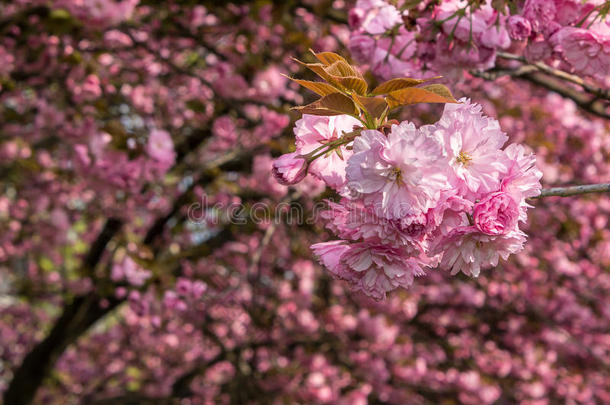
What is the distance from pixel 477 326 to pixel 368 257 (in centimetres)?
456

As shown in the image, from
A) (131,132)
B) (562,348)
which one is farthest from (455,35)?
(562,348)

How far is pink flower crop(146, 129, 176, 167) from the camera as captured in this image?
258 centimetres

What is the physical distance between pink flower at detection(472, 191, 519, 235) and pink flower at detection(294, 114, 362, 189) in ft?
0.78

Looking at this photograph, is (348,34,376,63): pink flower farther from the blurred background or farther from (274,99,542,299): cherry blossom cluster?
the blurred background

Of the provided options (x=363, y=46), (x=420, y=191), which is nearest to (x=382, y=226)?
(x=420, y=191)

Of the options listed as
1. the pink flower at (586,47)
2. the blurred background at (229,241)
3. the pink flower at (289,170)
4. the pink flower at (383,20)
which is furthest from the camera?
the blurred background at (229,241)

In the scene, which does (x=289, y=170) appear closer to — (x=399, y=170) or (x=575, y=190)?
(x=399, y=170)

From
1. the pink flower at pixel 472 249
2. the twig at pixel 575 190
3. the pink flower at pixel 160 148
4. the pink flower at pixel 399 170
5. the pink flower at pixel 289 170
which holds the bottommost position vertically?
the pink flower at pixel 160 148

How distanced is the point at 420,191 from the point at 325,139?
0.69ft

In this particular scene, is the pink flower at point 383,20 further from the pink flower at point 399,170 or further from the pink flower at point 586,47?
the pink flower at point 399,170

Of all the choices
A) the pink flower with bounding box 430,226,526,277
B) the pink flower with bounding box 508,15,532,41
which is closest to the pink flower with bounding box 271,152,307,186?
the pink flower with bounding box 430,226,526,277

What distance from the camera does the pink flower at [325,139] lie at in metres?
0.92

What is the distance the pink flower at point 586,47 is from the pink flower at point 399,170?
682 mm

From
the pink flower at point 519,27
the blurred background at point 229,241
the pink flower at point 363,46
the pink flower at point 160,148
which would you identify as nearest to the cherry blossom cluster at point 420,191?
the pink flower at point 519,27
